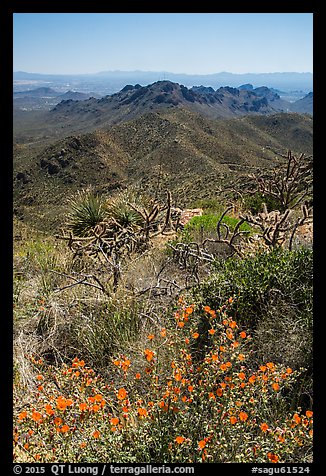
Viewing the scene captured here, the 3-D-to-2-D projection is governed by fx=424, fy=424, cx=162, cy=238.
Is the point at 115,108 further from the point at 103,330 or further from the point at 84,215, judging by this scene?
the point at 103,330

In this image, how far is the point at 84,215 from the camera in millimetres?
6992

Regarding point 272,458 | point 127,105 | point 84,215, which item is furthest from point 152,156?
point 127,105

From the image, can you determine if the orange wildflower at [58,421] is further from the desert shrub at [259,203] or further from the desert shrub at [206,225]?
the desert shrub at [259,203]

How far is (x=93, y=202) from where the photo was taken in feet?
23.3

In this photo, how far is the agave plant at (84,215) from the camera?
698cm

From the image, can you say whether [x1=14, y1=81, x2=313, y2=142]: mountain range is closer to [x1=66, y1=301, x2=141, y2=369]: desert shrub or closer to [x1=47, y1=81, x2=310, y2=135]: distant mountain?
[x1=47, y1=81, x2=310, y2=135]: distant mountain

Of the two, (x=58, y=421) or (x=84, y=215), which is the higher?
(x=84, y=215)

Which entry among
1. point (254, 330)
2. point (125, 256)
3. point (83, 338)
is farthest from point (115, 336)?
point (125, 256)

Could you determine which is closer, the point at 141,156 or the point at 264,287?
the point at 264,287

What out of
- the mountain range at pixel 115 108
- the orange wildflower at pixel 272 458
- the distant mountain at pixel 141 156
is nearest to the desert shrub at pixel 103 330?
the orange wildflower at pixel 272 458

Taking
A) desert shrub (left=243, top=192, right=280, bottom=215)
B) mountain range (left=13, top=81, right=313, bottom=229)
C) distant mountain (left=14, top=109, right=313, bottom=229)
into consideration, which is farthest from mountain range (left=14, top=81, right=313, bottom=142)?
desert shrub (left=243, top=192, right=280, bottom=215)
